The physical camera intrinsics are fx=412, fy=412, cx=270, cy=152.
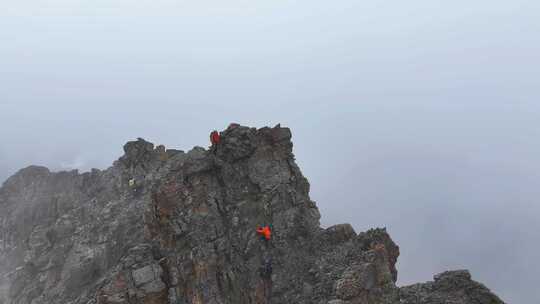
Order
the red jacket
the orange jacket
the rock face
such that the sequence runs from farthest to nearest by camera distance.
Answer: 1. the red jacket
2. the orange jacket
3. the rock face

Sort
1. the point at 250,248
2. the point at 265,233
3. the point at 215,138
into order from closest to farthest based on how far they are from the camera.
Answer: the point at 250,248, the point at 265,233, the point at 215,138

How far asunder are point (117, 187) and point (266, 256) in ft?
206

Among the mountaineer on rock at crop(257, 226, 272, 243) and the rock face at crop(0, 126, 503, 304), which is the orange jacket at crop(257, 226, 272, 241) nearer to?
the mountaineer on rock at crop(257, 226, 272, 243)

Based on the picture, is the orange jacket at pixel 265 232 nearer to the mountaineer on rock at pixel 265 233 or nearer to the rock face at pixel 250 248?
the mountaineer on rock at pixel 265 233

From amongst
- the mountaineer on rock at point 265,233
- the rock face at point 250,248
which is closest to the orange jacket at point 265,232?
the mountaineer on rock at point 265,233

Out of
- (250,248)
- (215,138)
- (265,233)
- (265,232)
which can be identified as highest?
(215,138)

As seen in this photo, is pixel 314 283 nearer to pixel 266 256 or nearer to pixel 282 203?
pixel 266 256

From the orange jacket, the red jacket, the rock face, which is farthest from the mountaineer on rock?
the red jacket

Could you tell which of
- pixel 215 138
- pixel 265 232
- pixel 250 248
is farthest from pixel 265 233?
pixel 215 138

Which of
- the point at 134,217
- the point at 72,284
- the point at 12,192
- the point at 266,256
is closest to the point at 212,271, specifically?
the point at 266,256

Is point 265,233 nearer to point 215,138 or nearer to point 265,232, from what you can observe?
point 265,232

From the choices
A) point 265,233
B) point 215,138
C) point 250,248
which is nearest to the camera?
point 250,248

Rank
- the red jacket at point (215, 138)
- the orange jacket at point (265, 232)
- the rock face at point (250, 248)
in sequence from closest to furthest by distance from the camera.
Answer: the rock face at point (250, 248) < the orange jacket at point (265, 232) < the red jacket at point (215, 138)

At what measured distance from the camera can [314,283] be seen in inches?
1690
